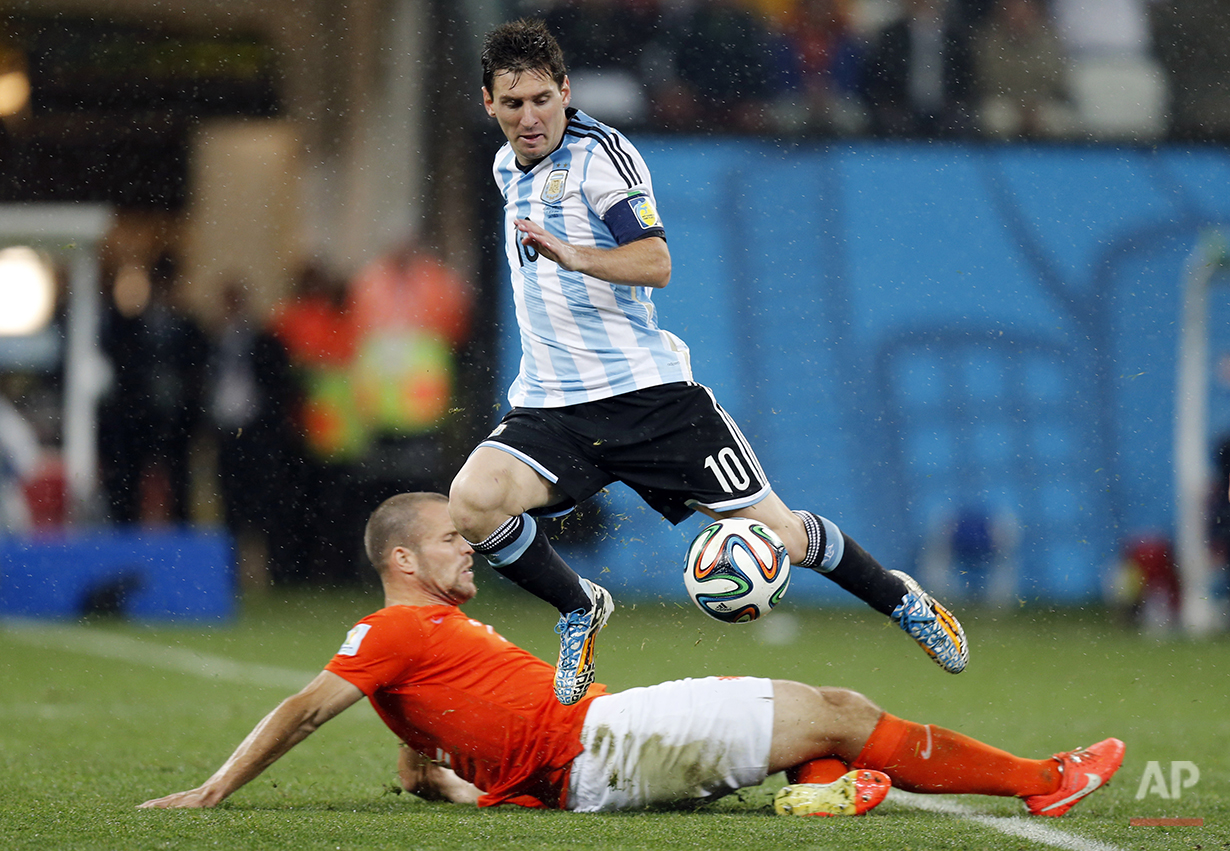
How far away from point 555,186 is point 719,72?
28.3 ft

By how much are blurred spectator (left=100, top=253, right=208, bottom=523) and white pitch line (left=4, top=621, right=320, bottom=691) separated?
88.5 inches

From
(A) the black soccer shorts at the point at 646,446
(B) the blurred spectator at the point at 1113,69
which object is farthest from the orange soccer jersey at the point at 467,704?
(B) the blurred spectator at the point at 1113,69

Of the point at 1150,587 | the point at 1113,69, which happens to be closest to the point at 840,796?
the point at 1150,587

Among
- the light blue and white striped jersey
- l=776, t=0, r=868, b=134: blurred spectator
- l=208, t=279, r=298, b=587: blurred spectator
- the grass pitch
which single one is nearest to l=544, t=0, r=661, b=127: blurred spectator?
l=776, t=0, r=868, b=134: blurred spectator

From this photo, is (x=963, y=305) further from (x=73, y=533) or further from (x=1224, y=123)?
(x=73, y=533)

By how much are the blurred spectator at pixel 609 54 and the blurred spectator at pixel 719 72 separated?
212 mm

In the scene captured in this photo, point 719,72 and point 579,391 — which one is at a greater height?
point 719,72

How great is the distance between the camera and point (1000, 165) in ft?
42.7

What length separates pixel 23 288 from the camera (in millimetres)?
12156

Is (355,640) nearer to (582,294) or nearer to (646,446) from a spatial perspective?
(646,446)

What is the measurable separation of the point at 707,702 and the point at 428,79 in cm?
1108

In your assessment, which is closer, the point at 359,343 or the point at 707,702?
the point at 707,702

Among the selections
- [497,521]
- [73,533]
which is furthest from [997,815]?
[73,533]

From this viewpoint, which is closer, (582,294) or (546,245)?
(546,245)
